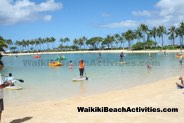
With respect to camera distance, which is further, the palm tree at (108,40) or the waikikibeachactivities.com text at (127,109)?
the palm tree at (108,40)

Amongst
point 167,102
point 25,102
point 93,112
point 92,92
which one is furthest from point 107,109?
point 92,92

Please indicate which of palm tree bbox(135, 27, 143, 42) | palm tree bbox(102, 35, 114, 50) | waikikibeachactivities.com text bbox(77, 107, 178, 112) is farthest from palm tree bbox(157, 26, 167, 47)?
waikikibeachactivities.com text bbox(77, 107, 178, 112)

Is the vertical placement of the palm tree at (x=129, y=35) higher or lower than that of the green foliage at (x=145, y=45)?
higher

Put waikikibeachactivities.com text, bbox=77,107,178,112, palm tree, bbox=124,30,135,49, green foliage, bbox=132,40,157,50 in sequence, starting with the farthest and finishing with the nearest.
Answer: palm tree, bbox=124,30,135,49 < green foliage, bbox=132,40,157,50 < waikikibeachactivities.com text, bbox=77,107,178,112

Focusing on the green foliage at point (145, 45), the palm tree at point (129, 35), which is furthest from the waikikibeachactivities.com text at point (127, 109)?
the palm tree at point (129, 35)

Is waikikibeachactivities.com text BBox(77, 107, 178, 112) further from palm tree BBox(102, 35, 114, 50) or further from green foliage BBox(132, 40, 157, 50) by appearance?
palm tree BBox(102, 35, 114, 50)

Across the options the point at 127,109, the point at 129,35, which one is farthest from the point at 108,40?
the point at 127,109

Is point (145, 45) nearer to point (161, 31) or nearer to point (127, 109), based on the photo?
point (161, 31)

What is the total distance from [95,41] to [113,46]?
12.5 metres

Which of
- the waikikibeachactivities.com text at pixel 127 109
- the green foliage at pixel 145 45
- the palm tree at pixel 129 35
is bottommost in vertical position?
the waikikibeachactivities.com text at pixel 127 109

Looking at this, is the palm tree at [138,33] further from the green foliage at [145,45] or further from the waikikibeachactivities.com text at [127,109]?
the waikikibeachactivities.com text at [127,109]

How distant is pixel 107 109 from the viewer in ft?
33.4

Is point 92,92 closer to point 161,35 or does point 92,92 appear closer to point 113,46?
point 161,35

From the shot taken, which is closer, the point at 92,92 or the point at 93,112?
the point at 93,112
